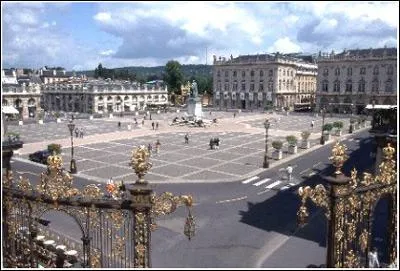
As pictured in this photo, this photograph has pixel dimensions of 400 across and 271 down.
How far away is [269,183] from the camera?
94.6 ft

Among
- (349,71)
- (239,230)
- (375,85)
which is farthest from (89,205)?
(349,71)

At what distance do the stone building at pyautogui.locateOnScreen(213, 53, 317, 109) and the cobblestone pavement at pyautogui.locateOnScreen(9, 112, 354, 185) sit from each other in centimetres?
4144

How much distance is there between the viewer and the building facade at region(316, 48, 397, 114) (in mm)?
90438

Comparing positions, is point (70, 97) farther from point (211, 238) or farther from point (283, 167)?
point (211, 238)

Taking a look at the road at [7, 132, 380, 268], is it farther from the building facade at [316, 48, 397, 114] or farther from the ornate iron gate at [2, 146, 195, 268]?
the building facade at [316, 48, 397, 114]

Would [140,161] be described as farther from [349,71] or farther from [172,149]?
[349,71]

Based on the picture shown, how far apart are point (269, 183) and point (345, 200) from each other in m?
20.3

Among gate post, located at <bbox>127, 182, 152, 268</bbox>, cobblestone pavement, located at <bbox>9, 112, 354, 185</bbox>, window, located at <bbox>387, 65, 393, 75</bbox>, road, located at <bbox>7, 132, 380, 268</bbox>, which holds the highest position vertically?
window, located at <bbox>387, 65, 393, 75</bbox>

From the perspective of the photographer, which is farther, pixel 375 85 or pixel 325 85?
pixel 325 85

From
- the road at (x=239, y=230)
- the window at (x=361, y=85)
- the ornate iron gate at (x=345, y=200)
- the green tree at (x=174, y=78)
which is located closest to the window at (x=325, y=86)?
the window at (x=361, y=85)

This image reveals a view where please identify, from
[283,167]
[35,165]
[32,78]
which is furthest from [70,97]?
[283,167]

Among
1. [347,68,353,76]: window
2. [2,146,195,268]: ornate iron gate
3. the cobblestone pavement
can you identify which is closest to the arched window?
[347,68,353,76]: window

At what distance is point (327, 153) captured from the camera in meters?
41.2

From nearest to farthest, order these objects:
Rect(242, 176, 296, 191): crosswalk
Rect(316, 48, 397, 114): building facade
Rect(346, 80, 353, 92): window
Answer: Rect(242, 176, 296, 191): crosswalk
Rect(316, 48, 397, 114): building facade
Rect(346, 80, 353, 92): window
